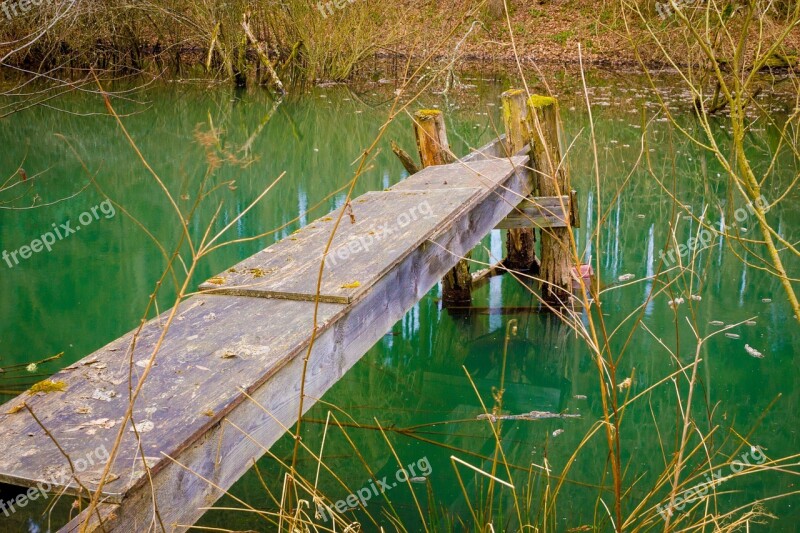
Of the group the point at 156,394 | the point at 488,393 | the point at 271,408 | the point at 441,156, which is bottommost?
the point at 488,393

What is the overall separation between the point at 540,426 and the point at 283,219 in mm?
4727

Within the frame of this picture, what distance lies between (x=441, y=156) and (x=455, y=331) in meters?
1.26

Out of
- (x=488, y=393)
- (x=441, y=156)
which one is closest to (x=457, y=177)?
(x=441, y=156)

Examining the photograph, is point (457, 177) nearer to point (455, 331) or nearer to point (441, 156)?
point (441, 156)

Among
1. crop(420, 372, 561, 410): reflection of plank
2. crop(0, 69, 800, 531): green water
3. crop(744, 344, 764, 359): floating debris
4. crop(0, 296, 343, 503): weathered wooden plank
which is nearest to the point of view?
crop(0, 296, 343, 503): weathered wooden plank

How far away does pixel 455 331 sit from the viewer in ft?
20.0

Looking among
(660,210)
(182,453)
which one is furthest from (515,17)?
(182,453)

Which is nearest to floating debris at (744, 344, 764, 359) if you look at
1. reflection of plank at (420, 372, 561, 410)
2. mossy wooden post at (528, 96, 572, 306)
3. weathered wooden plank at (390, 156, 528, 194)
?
mossy wooden post at (528, 96, 572, 306)

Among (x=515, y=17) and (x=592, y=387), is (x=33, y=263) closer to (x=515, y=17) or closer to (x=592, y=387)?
(x=592, y=387)

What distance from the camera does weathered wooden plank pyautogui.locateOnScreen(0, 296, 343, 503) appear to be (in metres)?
1.83

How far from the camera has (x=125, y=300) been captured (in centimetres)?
666

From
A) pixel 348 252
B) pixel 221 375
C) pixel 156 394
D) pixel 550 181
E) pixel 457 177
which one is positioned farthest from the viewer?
pixel 550 181

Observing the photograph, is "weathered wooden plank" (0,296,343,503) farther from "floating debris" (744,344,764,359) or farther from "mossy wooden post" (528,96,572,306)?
"floating debris" (744,344,764,359)

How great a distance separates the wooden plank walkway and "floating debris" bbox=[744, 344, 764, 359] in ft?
9.30
